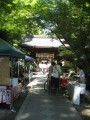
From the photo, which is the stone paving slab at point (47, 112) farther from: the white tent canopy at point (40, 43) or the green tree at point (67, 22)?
the white tent canopy at point (40, 43)

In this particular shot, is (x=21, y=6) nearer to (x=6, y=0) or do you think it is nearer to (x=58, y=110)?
(x=6, y=0)

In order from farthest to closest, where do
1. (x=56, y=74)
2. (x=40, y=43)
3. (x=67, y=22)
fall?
(x=40, y=43) < (x=67, y=22) < (x=56, y=74)

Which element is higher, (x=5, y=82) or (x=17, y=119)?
(x=5, y=82)

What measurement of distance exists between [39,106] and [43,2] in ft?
28.0

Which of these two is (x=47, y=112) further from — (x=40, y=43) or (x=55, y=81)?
(x=40, y=43)

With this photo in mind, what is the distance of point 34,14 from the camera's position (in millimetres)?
20297

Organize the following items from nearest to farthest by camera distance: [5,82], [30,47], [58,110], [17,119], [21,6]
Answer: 1. [17,119]
2. [58,110]
3. [5,82]
4. [21,6]
5. [30,47]

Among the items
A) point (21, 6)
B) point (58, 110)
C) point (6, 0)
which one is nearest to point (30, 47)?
point (21, 6)

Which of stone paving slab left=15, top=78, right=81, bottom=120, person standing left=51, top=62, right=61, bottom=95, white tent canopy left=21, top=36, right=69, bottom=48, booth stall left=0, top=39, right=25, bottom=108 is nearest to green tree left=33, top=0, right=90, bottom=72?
person standing left=51, top=62, right=61, bottom=95

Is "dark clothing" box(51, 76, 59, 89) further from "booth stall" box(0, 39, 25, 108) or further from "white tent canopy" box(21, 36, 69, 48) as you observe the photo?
"white tent canopy" box(21, 36, 69, 48)

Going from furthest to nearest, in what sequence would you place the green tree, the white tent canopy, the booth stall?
the white tent canopy → the green tree → the booth stall

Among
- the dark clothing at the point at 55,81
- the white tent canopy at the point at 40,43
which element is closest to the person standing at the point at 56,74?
the dark clothing at the point at 55,81

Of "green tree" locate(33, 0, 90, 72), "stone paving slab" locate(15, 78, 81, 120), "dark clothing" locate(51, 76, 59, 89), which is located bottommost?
"stone paving slab" locate(15, 78, 81, 120)

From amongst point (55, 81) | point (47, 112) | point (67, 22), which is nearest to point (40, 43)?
point (67, 22)
